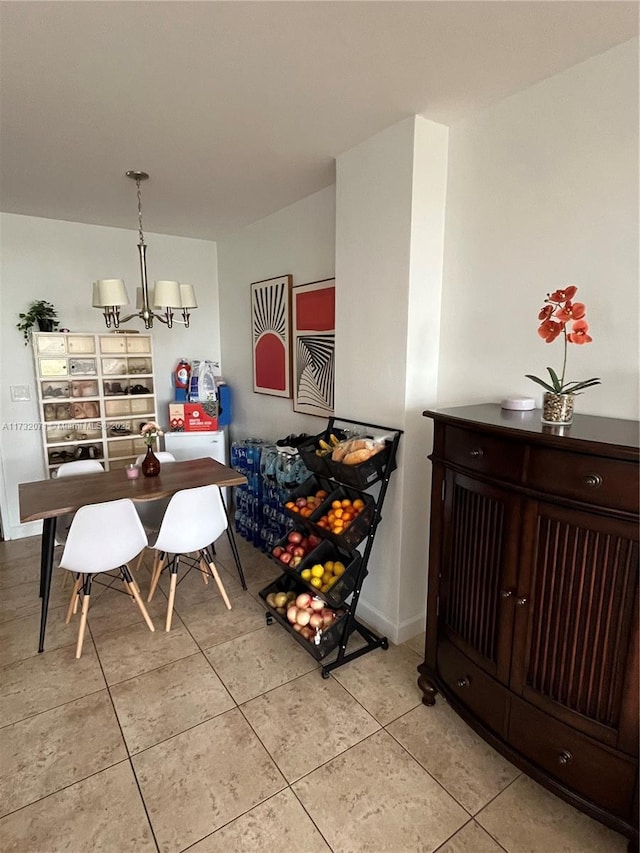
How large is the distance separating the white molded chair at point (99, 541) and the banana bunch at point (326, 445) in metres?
1.04

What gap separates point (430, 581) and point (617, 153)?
5.91 feet

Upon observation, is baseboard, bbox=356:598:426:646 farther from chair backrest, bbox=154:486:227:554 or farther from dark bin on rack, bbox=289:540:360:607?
chair backrest, bbox=154:486:227:554

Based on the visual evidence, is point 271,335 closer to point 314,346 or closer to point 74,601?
point 314,346

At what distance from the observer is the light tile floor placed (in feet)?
4.81

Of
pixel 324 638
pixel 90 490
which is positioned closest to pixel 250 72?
pixel 90 490

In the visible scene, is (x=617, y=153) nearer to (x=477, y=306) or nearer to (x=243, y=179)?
(x=477, y=306)

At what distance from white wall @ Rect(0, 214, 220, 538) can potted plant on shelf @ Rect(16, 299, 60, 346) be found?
0.17ft

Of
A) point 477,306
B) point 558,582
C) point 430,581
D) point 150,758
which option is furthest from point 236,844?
point 477,306

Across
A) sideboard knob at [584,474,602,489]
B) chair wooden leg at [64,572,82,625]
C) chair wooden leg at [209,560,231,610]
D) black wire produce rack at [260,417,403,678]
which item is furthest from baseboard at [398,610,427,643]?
chair wooden leg at [64,572,82,625]

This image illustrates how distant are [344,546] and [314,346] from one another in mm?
1581

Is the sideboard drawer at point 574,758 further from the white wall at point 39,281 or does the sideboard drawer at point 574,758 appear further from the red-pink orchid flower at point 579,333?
the white wall at point 39,281

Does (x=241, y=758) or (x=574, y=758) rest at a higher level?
(x=574, y=758)

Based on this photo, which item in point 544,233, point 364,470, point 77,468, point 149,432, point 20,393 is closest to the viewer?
point 544,233

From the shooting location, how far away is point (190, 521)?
2547mm
